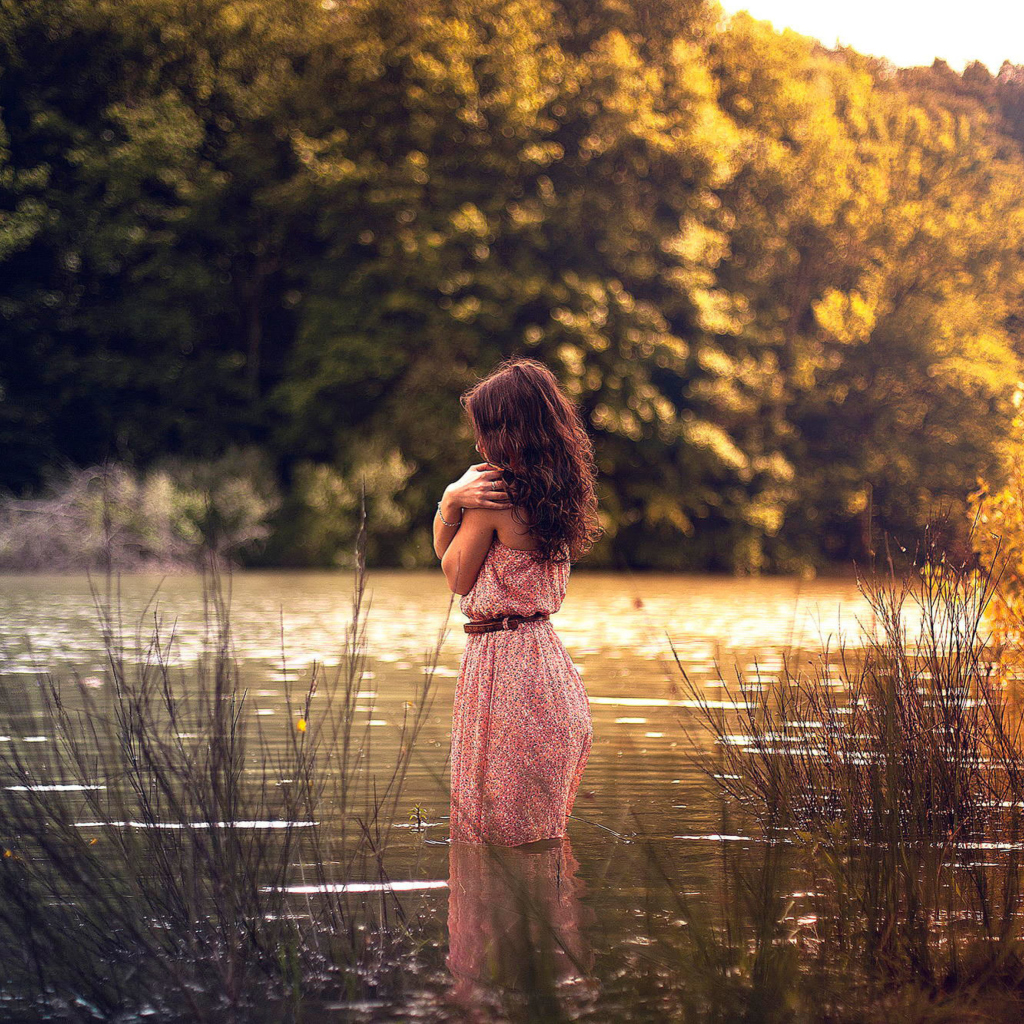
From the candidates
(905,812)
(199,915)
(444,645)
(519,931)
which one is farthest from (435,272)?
(199,915)

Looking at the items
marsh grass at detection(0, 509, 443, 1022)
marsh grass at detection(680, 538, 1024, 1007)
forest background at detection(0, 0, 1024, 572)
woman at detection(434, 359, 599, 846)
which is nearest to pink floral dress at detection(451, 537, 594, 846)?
woman at detection(434, 359, 599, 846)

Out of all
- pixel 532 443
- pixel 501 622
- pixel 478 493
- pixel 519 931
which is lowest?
pixel 519 931

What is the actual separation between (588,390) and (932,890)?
1072 inches

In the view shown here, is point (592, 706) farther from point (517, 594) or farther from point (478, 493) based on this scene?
point (478, 493)

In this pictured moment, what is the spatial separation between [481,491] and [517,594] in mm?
381

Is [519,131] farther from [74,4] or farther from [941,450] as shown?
[941,450]

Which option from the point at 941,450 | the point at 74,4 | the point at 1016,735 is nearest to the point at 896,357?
the point at 941,450

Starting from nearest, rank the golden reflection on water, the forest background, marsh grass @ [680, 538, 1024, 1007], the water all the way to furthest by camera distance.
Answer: marsh grass @ [680, 538, 1024, 1007] → the water → the golden reflection on water → the forest background

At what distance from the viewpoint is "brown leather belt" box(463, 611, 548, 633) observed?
15.7 ft

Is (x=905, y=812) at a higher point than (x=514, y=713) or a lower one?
lower

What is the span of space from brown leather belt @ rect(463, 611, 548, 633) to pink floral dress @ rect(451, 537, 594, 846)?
0.01 m

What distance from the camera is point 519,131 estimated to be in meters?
31.8

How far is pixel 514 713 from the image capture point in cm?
477

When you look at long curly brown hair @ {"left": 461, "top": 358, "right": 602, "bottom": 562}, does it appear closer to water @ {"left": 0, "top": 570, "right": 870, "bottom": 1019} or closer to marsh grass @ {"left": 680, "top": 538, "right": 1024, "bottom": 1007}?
water @ {"left": 0, "top": 570, "right": 870, "bottom": 1019}
